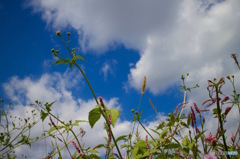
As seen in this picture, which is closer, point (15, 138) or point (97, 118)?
point (97, 118)

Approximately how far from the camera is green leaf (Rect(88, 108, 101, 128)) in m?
1.62

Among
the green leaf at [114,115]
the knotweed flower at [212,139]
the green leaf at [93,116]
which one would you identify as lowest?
the knotweed flower at [212,139]

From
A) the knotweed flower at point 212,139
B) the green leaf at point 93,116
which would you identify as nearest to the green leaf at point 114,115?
the green leaf at point 93,116

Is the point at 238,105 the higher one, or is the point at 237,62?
the point at 237,62

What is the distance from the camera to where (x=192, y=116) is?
1629 millimetres

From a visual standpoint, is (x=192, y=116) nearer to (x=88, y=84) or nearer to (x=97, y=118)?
(x=97, y=118)

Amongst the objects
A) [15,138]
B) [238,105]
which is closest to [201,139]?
[238,105]

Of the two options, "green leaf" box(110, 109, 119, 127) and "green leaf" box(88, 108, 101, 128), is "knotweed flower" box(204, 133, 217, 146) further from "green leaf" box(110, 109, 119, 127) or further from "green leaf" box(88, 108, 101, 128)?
"green leaf" box(88, 108, 101, 128)

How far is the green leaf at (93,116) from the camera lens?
5.32 feet

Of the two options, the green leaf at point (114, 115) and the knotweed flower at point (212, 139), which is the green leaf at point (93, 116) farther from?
the knotweed flower at point (212, 139)

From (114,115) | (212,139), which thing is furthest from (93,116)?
(212,139)

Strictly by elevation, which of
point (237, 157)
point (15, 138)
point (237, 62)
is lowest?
point (237, 157)

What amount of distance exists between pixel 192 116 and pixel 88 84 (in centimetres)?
91

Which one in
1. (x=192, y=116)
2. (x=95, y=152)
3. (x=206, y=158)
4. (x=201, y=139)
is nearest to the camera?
(x=206, y=158)
